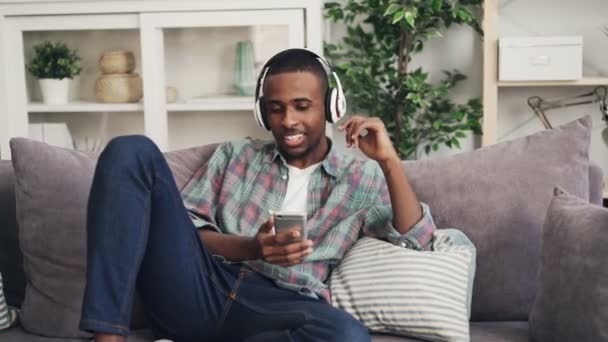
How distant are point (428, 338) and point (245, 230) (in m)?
0.46

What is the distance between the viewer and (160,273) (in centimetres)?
155

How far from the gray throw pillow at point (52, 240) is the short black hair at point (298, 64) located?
0.49 meters

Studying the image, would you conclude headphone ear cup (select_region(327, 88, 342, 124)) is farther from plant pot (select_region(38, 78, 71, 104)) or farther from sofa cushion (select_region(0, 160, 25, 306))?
plant pot (select_region(38, 78, 71, 104))

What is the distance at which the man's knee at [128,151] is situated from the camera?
4.75ft

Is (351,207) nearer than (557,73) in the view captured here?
Yes

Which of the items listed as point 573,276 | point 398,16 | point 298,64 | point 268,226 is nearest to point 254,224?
point 268,226

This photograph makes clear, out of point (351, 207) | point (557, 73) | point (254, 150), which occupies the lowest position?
point (351, 207)

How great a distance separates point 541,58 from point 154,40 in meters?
1.31

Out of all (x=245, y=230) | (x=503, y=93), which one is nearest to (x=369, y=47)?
(x=503, y=93)

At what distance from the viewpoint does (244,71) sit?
2.82 m

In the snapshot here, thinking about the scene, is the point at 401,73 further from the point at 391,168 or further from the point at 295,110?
the point at 391,168

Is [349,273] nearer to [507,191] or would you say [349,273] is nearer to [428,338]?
[428,338]

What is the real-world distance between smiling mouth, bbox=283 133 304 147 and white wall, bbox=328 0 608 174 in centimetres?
131

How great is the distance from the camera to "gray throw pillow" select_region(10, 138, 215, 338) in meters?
1.66
